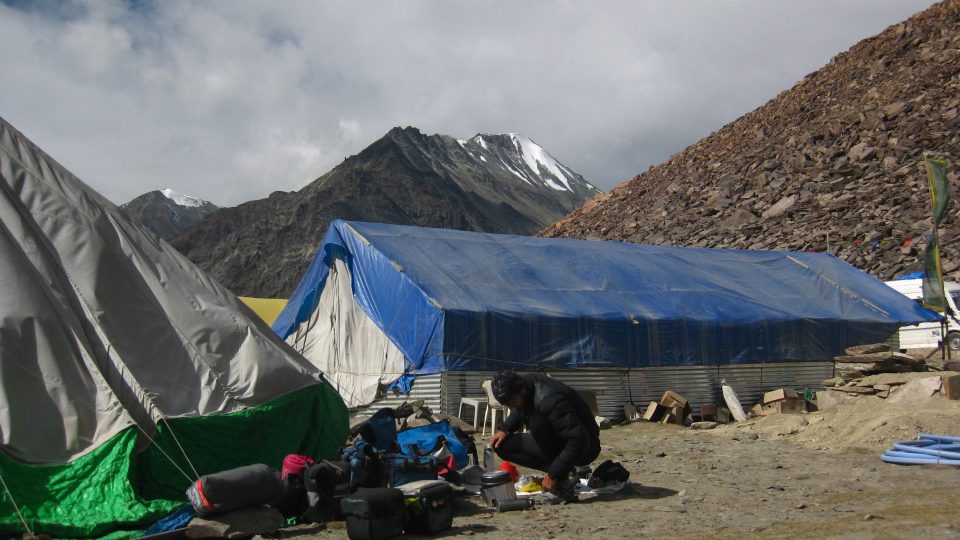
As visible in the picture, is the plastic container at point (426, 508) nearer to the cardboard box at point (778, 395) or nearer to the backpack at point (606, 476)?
the backpack at point (606, 476)

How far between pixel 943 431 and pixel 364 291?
8764mm

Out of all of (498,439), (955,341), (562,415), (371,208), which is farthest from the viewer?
(371,208)

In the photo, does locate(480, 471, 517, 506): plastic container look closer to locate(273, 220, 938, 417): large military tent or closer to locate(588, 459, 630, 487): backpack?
locate(588, 459, 630, 487): backpack

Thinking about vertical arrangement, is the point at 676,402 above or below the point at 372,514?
above

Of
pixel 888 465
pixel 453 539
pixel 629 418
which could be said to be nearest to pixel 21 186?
pixel 453 539

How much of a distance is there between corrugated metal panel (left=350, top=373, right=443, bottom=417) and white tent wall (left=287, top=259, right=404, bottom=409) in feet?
0.54

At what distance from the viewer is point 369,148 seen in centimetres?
8981

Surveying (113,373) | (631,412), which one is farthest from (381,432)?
(631,412)

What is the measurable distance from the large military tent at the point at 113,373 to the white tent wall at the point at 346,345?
17.4ft

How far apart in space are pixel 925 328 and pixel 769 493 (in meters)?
15.3

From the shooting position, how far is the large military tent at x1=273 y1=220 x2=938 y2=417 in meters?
13.2

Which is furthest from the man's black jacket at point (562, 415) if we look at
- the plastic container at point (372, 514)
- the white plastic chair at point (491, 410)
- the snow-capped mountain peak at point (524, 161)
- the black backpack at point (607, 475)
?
the snow-capped mountain peak at point (524, 161)

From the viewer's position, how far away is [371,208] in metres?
77.5

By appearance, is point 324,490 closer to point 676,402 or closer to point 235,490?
point 235,490
